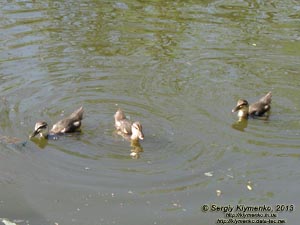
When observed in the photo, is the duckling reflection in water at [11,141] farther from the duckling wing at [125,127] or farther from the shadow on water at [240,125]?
the shadow on water at [240,125]

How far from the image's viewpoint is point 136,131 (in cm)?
938

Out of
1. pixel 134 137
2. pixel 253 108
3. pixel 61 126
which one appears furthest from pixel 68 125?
pixel 253 108

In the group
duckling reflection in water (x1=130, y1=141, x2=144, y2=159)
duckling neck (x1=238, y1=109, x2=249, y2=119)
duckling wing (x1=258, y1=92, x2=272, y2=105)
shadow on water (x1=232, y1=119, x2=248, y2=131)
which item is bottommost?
shadow on water (x1=232, y1=119, x2=248, y2=131)

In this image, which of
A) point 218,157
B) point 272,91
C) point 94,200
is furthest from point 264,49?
point 94,200

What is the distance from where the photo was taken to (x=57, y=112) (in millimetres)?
10398

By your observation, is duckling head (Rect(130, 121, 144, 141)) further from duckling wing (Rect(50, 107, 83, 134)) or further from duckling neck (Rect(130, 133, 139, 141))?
duckling wing (Rect(50, 107, 83, 134))

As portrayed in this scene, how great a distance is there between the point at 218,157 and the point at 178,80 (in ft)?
10.1

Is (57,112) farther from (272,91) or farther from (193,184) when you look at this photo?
(272,91)

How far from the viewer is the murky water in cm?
803

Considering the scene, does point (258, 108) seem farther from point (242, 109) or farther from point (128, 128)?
point (128, 128)

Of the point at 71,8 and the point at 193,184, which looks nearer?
the point at 193,184

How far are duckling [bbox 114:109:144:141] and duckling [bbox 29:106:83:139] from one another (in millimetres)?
624

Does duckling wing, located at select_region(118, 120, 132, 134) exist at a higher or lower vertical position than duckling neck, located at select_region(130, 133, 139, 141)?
higher

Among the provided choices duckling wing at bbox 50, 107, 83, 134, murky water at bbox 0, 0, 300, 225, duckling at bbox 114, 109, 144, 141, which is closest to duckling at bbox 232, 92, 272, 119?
murky water at bbox 0, 0, 300, 225
